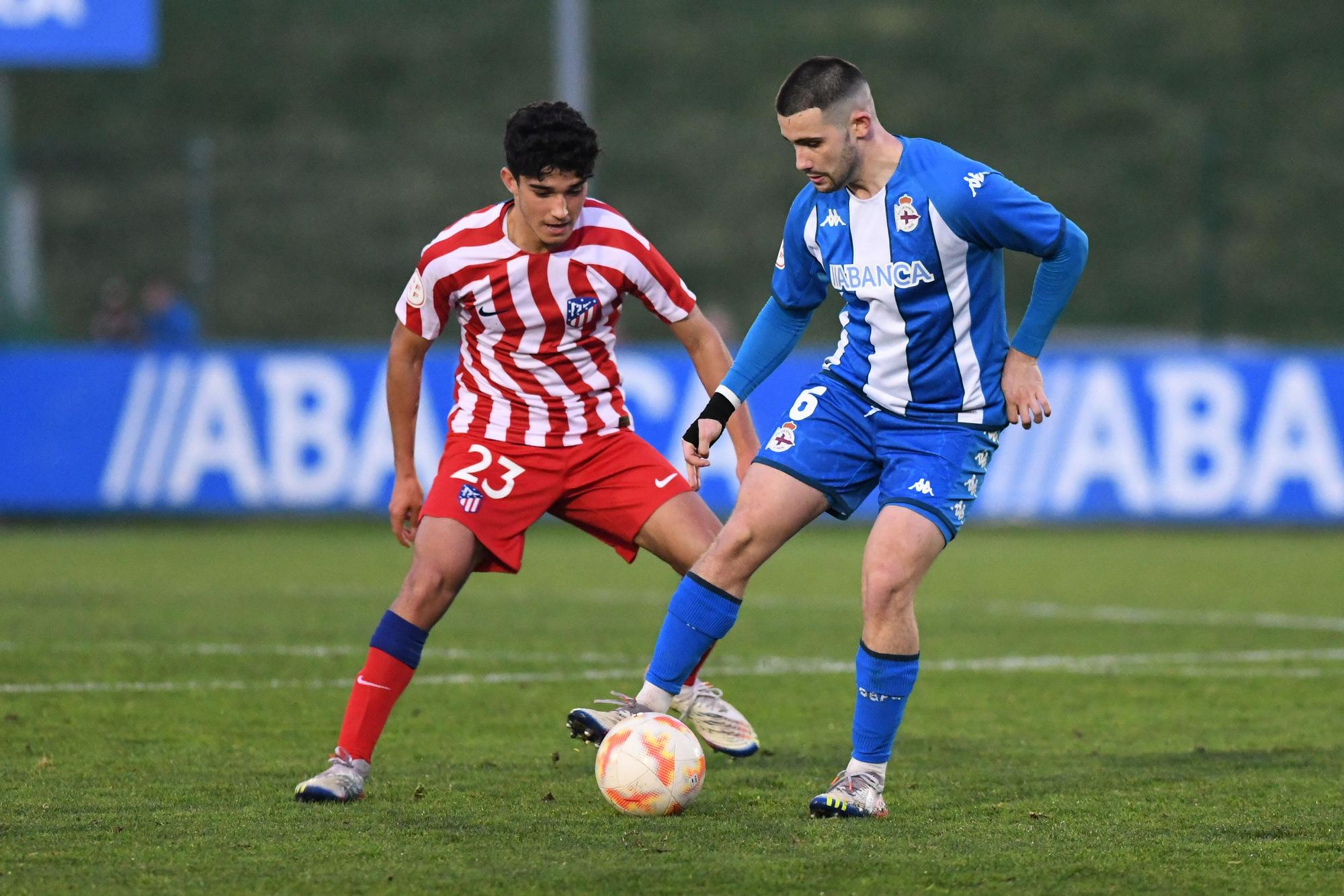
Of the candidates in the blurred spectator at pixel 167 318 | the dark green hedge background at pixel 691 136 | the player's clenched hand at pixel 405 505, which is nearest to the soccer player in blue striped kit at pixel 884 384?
the player's clenched hand at pixel 405 505

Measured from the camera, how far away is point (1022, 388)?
18.1ft

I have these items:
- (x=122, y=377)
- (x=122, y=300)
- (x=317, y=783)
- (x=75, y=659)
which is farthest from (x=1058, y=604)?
(x=122, y=300)

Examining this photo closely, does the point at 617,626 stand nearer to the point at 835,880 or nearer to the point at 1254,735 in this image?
the point at 1254,735

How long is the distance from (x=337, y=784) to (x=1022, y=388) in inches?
88.8

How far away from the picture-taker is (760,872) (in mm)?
4516

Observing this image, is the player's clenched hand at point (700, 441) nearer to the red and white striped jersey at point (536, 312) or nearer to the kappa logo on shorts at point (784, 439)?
the kappa logo on shorts at point (784, 439)

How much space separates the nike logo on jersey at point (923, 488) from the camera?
5445 millimetres

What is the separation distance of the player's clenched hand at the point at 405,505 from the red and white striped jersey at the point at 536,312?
225 millimetres

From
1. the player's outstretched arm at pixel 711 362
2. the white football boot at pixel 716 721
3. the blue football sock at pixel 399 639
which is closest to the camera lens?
the blue football sock at pixel 399 639

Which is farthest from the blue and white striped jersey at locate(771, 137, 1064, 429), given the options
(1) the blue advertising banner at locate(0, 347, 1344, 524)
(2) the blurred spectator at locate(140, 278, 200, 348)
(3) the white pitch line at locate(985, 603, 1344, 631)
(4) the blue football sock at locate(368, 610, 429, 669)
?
(2) the blurred spectator at locate(140, 278, 200, 348)

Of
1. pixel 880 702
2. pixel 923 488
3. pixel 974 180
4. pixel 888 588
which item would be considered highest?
pixel 974 180

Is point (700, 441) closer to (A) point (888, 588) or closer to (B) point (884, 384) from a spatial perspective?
(B) point (884, 384)

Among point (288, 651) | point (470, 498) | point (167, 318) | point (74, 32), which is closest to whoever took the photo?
point (470, 498)

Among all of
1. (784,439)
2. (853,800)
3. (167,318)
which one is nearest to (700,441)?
(784,439)
